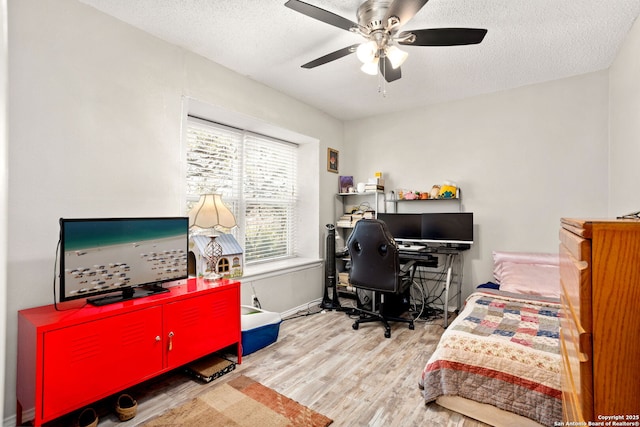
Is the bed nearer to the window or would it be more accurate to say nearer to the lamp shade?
the lamp shade

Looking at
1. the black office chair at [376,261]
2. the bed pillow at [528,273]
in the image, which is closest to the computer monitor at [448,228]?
the bed pillow at [528,273]

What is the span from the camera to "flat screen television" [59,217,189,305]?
1.78m

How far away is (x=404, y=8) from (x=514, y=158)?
251 cm

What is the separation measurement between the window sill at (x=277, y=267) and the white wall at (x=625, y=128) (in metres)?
3.02

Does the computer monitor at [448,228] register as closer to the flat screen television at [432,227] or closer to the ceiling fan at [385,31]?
the flat screen television at [432,227]

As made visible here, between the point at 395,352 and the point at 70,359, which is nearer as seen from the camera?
the point at 70,359

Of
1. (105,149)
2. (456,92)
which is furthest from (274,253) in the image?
(456,92)

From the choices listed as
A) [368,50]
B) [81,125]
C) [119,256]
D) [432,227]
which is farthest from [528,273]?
[81,125]

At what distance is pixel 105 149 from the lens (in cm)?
213

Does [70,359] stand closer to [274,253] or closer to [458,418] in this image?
[458,418]

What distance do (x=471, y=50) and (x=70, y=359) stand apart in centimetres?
344

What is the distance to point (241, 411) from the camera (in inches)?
73.4

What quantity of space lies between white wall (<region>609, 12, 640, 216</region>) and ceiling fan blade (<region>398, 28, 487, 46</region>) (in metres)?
1.33

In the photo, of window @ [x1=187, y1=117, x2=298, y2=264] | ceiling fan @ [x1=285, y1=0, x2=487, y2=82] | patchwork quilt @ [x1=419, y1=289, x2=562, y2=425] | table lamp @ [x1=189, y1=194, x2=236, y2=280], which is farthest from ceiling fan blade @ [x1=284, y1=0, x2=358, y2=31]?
patchwork quilt @ [x1=419, y1=289, x2=562, y2=425]
